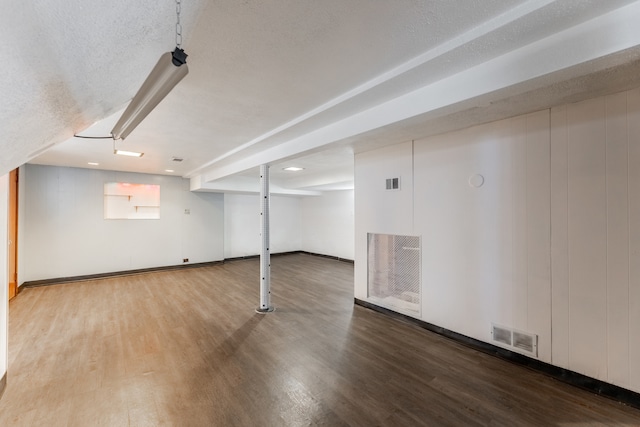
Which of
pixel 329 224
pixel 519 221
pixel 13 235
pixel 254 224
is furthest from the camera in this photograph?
pixel 254 224

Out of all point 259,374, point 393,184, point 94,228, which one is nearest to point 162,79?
point 259,374

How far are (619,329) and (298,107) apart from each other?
10.9ft

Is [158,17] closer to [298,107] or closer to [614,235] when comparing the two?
[298,107]

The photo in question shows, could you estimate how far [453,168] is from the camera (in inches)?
124

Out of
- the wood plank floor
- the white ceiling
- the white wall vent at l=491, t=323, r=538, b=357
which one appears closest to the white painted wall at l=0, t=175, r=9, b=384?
the wood plank floor

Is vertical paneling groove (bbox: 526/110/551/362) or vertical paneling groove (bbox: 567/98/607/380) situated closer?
vertical paneling groove (bbox: 567/98/607/380)

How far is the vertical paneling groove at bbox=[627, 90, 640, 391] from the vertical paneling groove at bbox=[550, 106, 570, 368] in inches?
14.5

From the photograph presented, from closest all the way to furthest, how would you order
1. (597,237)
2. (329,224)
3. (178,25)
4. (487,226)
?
1. (178,25)
2. (597,237)
3. (487,226)
4. (329,224)

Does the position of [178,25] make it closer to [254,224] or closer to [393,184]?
[393,184]

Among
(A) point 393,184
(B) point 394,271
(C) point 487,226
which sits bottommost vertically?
(B) point 394,271

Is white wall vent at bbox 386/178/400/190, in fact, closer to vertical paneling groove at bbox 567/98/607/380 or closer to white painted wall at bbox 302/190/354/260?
vertical paneling groove at bbox 567/98/607/380

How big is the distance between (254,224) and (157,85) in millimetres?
8085

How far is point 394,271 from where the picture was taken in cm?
386

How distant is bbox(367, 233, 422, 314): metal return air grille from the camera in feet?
11.7
